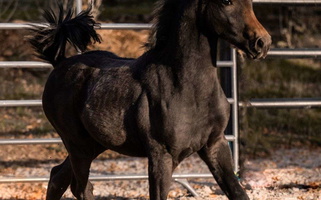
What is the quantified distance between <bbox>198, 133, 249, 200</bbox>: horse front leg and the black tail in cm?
136

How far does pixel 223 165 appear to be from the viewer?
429 cm

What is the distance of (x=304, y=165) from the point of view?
26.2 ft

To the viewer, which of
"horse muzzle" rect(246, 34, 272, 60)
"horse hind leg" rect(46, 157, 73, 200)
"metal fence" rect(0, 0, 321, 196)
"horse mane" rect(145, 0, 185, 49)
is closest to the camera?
"horse muzzle" rect(246, 34, 272, 60)

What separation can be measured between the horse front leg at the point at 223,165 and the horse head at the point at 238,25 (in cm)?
61

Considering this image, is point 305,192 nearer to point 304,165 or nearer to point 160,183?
point 304,165

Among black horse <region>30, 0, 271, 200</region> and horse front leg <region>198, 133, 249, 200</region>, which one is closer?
black horse <region>30, 0, 271, 200</region>

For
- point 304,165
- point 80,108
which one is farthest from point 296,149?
point 80,108

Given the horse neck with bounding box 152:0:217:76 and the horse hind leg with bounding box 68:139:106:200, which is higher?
the horse neck with bounding box 152:0:217:76

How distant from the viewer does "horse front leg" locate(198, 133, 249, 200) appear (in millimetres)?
4254

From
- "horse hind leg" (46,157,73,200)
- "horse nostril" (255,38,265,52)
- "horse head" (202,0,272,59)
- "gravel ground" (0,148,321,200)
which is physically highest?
"horse head" (202,0,272,59)

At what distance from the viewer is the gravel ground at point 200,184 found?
20.6 ft

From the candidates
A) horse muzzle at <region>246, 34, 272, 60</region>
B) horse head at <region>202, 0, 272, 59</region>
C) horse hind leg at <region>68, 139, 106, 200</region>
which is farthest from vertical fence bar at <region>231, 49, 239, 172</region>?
horse muzzle at <region>246, 34, 272, 60</region>

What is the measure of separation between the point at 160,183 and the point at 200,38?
86 cm

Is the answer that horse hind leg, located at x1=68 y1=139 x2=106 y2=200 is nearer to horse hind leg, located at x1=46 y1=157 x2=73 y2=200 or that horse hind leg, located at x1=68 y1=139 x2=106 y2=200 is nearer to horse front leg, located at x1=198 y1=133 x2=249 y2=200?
horse hind leg, located at x1=46 y1=157 x2=73 y2=200
